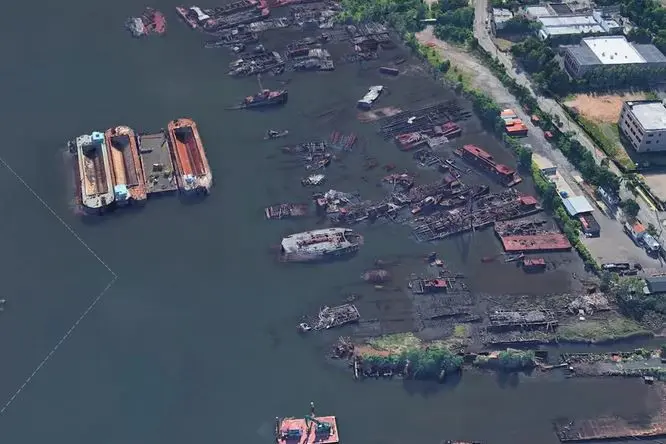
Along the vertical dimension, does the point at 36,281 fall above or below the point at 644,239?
above

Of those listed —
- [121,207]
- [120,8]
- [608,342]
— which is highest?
[120,8]

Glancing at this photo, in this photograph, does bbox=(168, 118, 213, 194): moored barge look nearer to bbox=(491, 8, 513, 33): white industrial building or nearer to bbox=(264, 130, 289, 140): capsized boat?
bbox=(264, 130, 289, 140): capsized boat

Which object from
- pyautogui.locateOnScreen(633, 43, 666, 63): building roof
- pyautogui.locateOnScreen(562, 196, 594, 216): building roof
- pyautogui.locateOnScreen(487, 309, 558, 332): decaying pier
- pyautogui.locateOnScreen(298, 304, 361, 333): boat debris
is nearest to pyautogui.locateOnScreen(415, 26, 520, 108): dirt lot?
pyautogui.locateOnScreen(562, 196, 594, 216): building roof

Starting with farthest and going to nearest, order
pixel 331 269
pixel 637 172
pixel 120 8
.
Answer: pixel 120 8, pixel 637 172, pixel 331 269

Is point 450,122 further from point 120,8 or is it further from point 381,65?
point 120,8

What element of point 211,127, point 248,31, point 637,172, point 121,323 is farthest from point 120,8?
point 637,172

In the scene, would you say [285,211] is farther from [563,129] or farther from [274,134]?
[563,129]
